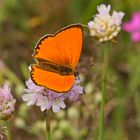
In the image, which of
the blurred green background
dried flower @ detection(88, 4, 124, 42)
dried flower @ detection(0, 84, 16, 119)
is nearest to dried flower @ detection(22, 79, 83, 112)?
dried flower @ detection(0, 84, 16, 119)

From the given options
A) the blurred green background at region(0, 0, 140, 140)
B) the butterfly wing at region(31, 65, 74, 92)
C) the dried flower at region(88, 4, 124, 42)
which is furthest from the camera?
the blurred green background at region(0, 0, 140, 140)

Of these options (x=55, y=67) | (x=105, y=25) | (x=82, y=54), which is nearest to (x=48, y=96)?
(x=55, y=67)

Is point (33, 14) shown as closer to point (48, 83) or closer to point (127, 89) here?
point (127, 89)

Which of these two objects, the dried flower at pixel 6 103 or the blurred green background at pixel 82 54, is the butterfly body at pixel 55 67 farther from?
the blurred green background at pixel 82 54

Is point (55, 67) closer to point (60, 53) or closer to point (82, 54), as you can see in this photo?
point (60, 53)

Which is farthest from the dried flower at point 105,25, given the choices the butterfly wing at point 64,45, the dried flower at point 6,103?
the dried flower at point 6,103

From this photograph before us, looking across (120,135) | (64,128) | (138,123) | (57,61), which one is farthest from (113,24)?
(138,123)

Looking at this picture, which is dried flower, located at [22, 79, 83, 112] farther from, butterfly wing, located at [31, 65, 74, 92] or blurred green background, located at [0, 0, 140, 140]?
blurred green background, located at [0, 0, 140, 140]
